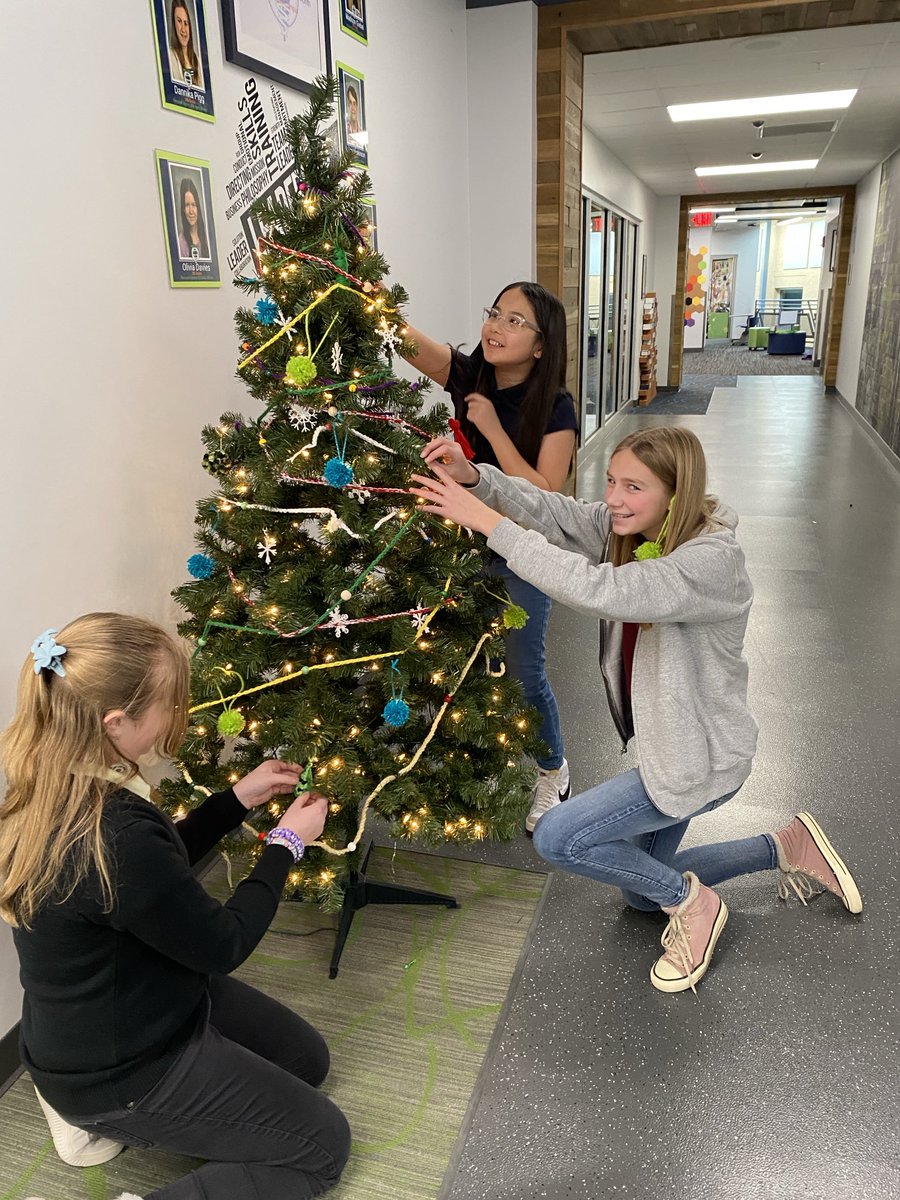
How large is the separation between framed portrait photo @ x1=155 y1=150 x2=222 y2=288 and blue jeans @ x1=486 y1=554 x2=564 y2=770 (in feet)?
3.67

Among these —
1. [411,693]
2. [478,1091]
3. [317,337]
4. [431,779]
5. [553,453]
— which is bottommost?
[478,1091]

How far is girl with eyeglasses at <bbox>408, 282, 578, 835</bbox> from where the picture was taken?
2.36 m

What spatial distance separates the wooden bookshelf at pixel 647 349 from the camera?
1237 centimetres

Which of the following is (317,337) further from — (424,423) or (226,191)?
(226,191)

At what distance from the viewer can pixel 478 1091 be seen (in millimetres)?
1837

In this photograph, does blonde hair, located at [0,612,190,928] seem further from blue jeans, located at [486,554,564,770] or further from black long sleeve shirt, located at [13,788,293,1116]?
blue jeans, located at [486,554,564,770]

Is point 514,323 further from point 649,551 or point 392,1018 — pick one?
point 392,1018

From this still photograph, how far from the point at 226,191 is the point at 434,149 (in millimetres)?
1607

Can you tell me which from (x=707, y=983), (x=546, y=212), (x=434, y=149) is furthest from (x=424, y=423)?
(x=546, y=212)

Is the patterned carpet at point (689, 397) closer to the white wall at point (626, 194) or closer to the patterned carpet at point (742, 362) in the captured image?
the white wall at point (626, 194)

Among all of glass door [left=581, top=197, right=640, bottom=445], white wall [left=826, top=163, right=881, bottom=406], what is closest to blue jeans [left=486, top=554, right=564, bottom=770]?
glass door [left=581, top=197, right=640, bottom=445]

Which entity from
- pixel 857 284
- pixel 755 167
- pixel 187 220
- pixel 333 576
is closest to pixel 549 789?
pixel 333 576

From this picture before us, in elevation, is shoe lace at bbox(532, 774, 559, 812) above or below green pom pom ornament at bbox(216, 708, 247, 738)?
below

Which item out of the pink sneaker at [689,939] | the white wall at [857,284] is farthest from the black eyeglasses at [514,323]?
the white wall at [857,284]
